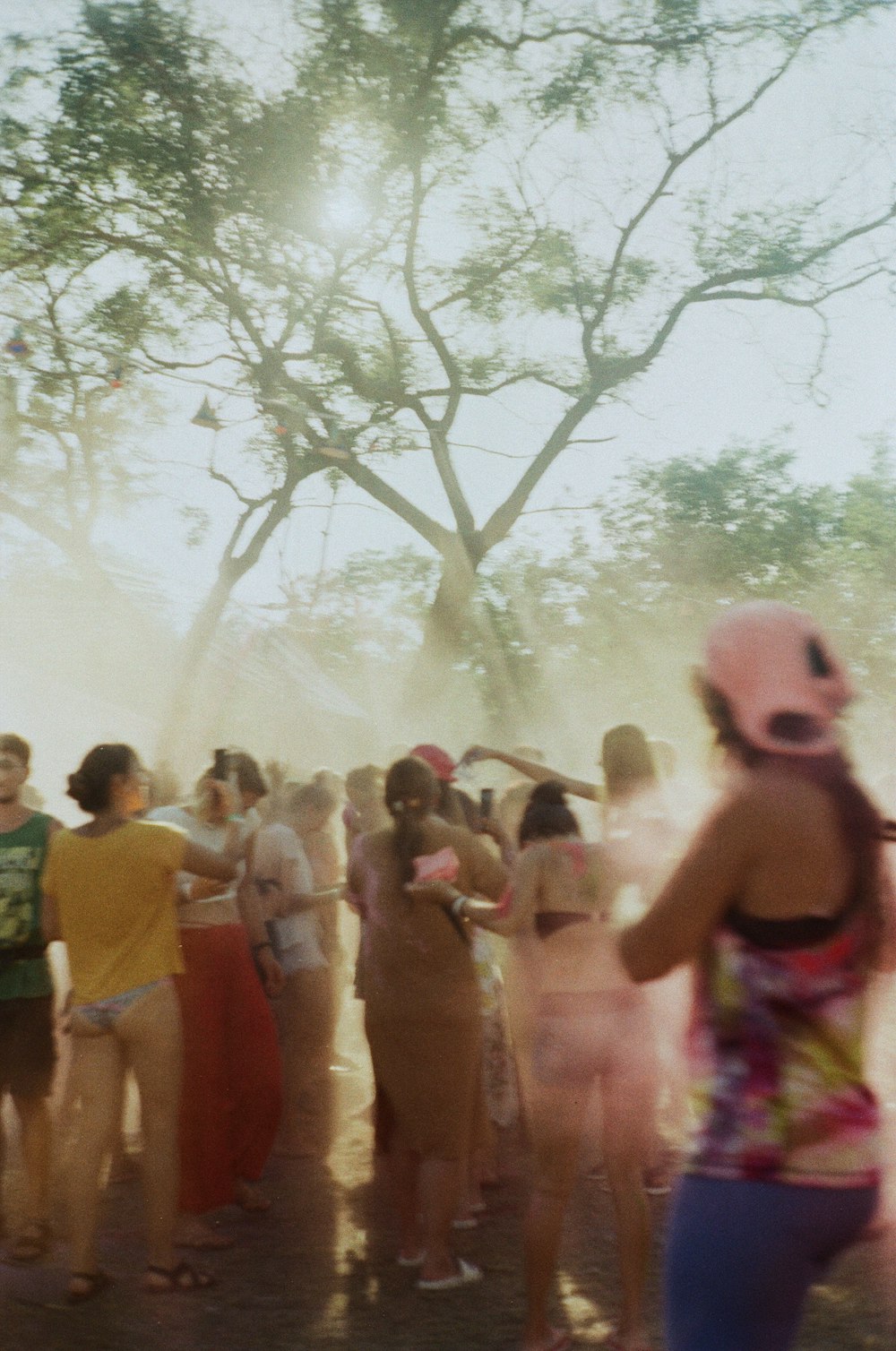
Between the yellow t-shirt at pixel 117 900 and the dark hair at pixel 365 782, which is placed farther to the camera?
the dark hair at pixel 365 782

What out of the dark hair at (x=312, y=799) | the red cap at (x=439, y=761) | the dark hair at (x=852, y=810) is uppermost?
the red cap at (x=439, y=761)

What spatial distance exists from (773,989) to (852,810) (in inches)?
11.7

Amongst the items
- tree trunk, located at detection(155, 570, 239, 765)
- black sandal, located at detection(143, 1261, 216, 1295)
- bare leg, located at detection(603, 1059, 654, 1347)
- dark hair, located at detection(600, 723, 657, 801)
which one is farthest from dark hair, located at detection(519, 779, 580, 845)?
tree trunk, located at detection(155, 570, 239, 765)

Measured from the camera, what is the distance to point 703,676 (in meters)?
2.56

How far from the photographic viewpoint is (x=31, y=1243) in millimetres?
5801

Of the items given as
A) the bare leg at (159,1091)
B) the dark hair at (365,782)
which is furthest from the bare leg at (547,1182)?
the dark hair at (365,782)

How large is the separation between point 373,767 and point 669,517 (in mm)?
14959

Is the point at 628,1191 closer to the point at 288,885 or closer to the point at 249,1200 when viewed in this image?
the point at 249,1200

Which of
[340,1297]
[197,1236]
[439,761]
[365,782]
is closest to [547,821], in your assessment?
[439,761]

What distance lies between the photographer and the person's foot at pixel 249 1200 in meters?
6.40

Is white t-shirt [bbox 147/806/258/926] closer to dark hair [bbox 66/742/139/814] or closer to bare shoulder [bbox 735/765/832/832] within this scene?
dark hair [bbox 66/742/139/814]

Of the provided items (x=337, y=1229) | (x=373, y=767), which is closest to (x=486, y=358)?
(x=373, y=767)

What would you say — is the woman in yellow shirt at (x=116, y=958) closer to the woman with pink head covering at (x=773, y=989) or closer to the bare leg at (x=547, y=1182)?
the bare leg at (x=547, y=1182)

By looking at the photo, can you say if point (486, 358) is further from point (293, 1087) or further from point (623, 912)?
point (623, 912)
